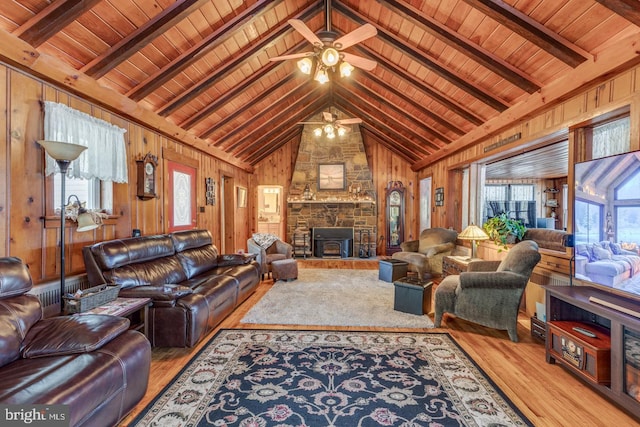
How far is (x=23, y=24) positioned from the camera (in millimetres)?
2131

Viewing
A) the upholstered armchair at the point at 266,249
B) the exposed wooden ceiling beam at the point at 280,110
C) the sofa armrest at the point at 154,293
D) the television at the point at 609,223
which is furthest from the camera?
the exposed wooden ceiling beam at the point at 280,110

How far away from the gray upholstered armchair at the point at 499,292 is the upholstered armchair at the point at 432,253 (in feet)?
7.46

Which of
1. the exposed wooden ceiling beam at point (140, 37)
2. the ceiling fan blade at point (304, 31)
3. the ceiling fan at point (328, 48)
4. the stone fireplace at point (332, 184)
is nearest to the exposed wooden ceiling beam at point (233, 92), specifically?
the ceiling fan at point (328, 48)

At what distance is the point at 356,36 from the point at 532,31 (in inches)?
59.6

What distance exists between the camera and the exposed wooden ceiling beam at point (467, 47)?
10.0 feet

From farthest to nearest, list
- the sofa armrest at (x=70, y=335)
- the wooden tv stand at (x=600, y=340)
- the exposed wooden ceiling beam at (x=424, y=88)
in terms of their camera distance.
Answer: the exposed wooden ceiling beam at (x=424, y=88) → the wooden tv stand at (x=600, y=340) → the sofa armrest at (x=70, y=335)

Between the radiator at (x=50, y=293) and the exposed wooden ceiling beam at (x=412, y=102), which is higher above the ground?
the exposed wooden ceiling beam at (x=412, y=102)

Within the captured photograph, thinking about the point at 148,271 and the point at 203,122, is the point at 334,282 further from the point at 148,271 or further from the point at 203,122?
the point at 203,122

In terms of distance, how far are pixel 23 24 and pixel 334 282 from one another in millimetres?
4637

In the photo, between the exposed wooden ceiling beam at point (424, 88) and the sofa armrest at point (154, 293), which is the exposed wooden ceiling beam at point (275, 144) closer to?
the exposed wooden ceiling beam at point (424, 88)

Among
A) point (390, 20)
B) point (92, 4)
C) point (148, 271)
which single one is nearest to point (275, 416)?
point (148, 271)

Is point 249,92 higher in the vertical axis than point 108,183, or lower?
higher

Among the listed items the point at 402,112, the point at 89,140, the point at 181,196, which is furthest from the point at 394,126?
the point at 89,140

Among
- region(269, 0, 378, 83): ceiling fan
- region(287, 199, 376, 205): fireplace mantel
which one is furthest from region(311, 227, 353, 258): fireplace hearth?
region(269, 0, 378, 83): ceiling fan
